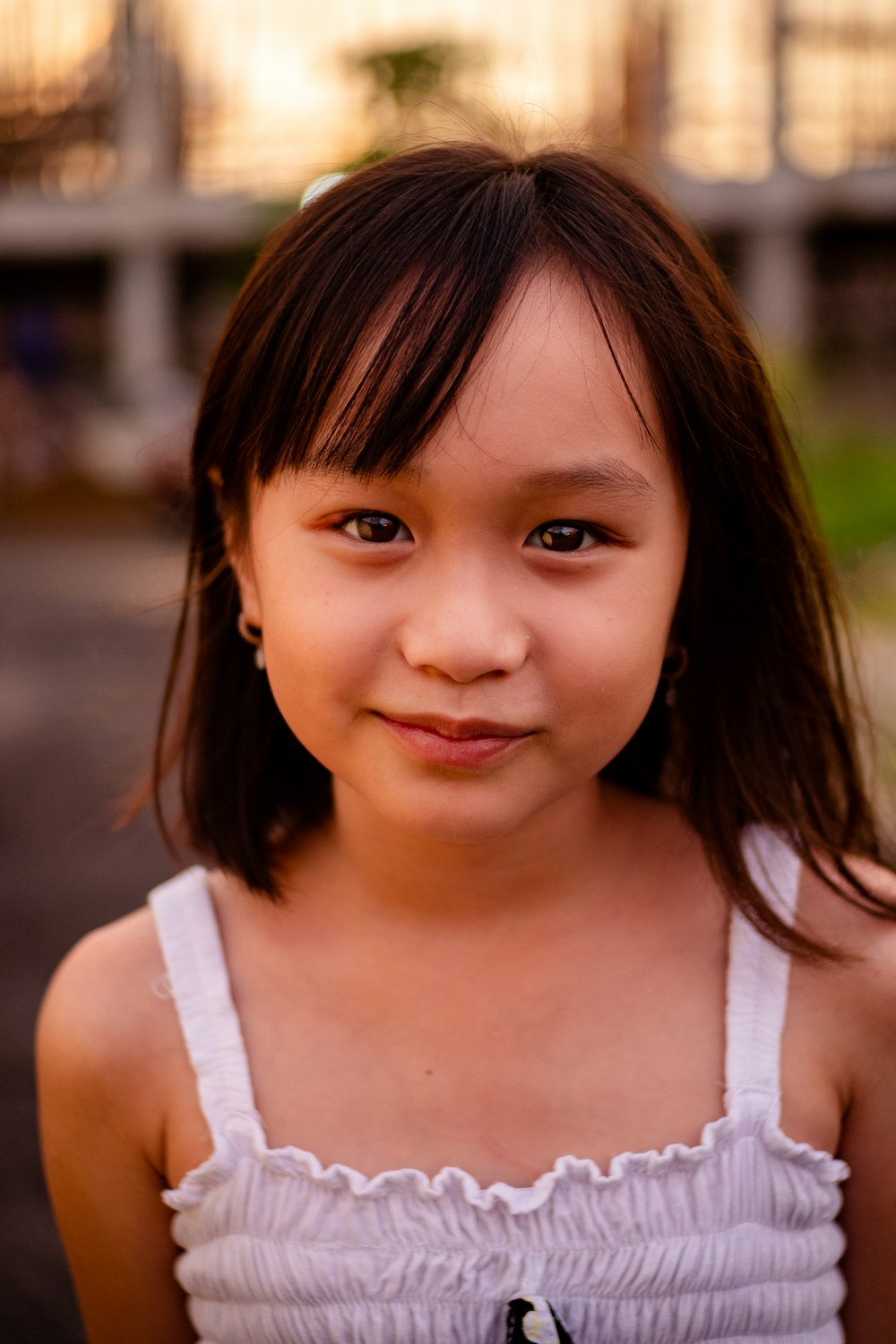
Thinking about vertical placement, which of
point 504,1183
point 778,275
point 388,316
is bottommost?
A: point 504,1183

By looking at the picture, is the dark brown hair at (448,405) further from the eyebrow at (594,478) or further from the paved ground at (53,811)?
the paved ground at (53,811)

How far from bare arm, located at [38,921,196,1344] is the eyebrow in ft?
2.11

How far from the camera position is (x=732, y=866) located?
134cm

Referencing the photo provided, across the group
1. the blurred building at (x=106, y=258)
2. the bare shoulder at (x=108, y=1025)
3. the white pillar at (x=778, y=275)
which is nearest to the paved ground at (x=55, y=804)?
the bare shoulder at (x=108, y=1025)

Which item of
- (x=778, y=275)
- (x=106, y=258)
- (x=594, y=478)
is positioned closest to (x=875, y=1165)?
(x=594, y=478)

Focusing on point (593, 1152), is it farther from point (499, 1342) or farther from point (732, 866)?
point (732, 866)

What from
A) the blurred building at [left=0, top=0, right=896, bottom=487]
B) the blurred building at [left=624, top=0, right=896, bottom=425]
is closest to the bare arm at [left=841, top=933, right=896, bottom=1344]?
the blurred building at [left=0, top=0, right=896, bottom=487]

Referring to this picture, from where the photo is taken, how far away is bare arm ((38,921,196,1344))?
1300 millimetres

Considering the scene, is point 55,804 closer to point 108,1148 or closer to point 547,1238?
point 108,1148

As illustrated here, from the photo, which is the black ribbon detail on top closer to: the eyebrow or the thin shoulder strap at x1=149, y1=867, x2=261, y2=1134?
the thin shoulder strap at x1=149, y1=867, x2=261, y2=1134

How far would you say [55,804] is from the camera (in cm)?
469

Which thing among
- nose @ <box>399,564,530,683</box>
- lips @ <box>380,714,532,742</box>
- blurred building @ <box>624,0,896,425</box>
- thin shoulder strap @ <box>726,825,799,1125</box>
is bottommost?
thin shoulder strap @ <box>726,825,799,1125</box>

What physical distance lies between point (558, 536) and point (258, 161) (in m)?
17.7

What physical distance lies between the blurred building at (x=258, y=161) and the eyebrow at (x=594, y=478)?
45.9 feet
